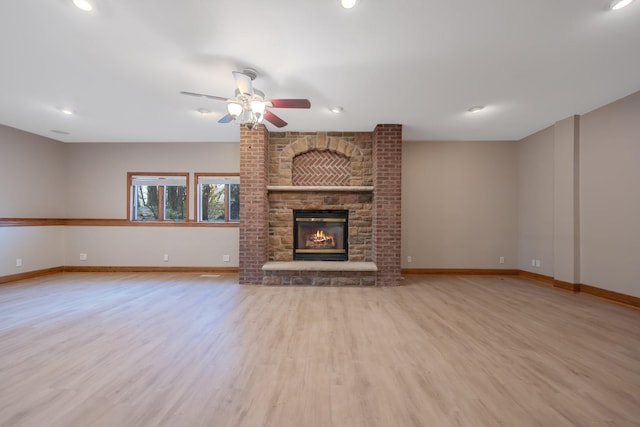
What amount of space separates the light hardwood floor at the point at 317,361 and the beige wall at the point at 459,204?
1666 millimetres

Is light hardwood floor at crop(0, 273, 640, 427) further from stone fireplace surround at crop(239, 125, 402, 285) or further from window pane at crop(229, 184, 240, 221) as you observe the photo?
window pane at crop(229, 184, 240, 221)

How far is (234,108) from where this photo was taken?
8.78 feet

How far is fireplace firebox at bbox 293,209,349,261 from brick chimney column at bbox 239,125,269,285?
0.71m

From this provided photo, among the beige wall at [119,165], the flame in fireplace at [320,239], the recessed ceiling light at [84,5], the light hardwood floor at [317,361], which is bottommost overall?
the light hardwood floor at [317,361]

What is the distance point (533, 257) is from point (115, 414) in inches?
240

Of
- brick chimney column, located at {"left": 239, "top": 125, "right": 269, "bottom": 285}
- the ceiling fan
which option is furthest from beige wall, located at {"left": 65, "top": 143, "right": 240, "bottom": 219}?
the ceiling fan

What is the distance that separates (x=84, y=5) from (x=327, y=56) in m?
1.87

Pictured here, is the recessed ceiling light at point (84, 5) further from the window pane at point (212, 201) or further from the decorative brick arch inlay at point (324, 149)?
the window pane at point (212, 201)

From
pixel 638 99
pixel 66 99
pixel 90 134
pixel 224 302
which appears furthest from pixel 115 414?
pixel 638 99

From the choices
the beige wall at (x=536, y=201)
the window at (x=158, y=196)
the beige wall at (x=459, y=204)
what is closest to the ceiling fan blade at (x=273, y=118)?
the beige wall at (x=459, y=204)

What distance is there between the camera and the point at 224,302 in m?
3.56

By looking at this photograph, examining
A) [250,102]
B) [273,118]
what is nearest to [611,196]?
[273,118]

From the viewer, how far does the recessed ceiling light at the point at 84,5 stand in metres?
1.93

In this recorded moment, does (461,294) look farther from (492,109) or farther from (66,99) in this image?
(66,99)
